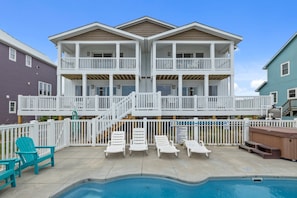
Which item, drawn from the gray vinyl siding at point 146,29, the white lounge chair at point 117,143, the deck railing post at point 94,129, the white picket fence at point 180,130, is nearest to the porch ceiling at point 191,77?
the gray vinyl siding at point 146,29

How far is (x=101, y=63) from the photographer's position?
1598 centimetres

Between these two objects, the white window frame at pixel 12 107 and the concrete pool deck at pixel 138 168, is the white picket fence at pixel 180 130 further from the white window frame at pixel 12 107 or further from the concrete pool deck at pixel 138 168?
the white window frame at pixel 12 107

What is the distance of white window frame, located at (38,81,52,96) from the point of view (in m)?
22.8

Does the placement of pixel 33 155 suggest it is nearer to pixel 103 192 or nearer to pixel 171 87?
pixel 103 192

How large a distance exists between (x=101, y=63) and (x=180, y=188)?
1301cm

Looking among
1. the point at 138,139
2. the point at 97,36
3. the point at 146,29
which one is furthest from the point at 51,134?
the point at 146,29

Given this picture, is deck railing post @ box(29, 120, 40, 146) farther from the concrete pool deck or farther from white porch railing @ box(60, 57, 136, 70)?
white porch railing @ box(60, 57, 136, 70)

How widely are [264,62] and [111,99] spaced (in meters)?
20.3

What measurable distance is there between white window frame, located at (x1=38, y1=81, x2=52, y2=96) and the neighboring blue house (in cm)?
2713

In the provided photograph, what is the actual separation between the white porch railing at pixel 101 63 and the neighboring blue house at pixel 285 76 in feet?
52.1

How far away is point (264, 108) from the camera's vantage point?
45.1ft

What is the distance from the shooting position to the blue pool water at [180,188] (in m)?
4.94

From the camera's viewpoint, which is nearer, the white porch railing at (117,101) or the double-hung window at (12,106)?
A: the white porch railing at (117,101)

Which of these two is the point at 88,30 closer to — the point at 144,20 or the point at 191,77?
the point at 144,20
